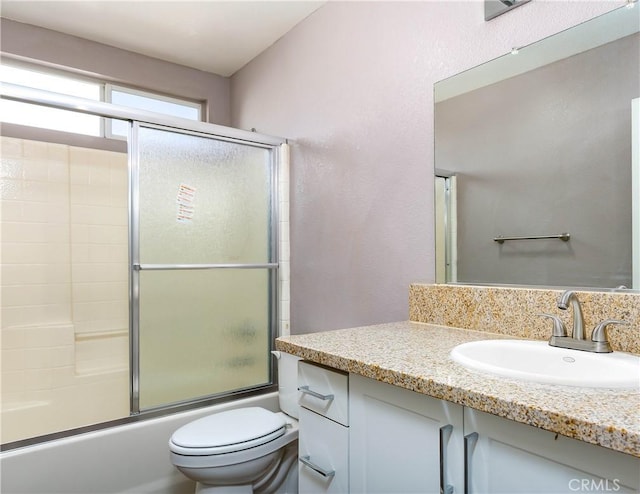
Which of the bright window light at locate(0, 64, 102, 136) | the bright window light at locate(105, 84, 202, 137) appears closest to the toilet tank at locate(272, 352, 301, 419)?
the bright window light at locate(105, 84, 202, 137)

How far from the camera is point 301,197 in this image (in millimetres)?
2432

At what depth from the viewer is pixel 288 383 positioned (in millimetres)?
1996

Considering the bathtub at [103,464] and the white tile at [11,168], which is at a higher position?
the white tile at [11,168]

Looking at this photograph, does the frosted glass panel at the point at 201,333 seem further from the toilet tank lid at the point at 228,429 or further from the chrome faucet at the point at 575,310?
the chrome faucet at the point at 575,310

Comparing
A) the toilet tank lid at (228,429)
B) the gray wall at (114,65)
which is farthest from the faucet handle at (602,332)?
the gray wall at (114,65)

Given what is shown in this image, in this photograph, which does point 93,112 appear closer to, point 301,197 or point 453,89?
point 301,197

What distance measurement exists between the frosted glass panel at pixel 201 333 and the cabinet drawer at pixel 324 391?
1.09 metres

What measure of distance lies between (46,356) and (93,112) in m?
1.69

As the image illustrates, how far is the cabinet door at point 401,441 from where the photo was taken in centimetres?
85

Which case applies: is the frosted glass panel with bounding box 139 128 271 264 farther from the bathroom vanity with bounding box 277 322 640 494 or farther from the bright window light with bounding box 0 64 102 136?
the bathroom vanity with bounding box 277 322 640 494

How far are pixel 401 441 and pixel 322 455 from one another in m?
→ 0.32

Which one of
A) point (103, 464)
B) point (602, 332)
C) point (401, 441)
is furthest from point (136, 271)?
point (602, 332)

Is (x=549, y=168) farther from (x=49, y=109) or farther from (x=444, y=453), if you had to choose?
(x=49, y=109)

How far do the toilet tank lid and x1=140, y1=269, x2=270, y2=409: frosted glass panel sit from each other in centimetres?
45
